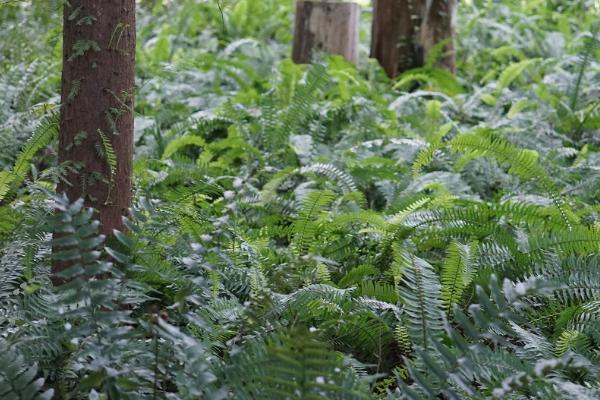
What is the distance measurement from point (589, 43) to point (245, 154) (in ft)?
7.49

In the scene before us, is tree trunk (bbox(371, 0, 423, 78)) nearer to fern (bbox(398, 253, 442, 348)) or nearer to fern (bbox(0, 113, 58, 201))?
fern (bbox(0, 113, 58, 201))

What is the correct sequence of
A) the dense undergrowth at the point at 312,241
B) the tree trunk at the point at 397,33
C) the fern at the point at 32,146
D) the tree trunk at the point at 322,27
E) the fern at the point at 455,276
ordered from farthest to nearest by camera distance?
the tree trunk at the point at 322,27 < the tree trunk at the point at 397,33 < the fern at the point at 32,146 < the fern at the point at 455,276 < the dense undergrowth at the point at 312,241

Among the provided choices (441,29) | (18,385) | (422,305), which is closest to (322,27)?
(441,29)

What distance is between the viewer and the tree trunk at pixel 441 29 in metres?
6.17

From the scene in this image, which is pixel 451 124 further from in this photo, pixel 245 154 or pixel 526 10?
pixel 526 10

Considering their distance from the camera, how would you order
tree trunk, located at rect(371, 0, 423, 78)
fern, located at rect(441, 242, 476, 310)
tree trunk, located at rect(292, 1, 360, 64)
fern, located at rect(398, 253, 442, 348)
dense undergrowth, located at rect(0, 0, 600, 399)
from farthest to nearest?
tree trunk, located at rect(292, 1, 360, 64), tree trunk, located at rect(371, 0, 423, 78), fern, located at rect(441, 242, 476, 310), fern, located at rect(398, 253, 442, 348), dense undergrowth, located at rect(0, 0, 600, 399)

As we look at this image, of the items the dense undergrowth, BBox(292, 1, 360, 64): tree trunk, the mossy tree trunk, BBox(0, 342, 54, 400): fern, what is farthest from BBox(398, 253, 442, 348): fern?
BBox(292, 1, 360, 64): tree trunk

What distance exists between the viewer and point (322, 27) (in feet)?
21.1

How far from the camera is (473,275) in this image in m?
2.74

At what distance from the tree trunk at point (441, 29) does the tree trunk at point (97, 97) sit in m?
3.94

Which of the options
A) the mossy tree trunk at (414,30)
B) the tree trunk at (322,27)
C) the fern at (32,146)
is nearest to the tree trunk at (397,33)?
the mossy tree trunk at (414,30)

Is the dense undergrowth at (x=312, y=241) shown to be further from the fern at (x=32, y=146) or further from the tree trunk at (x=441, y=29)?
the tree trunk at (x=441, y=29)

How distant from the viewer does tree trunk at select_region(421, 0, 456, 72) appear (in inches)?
243

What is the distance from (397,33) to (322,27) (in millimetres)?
583
